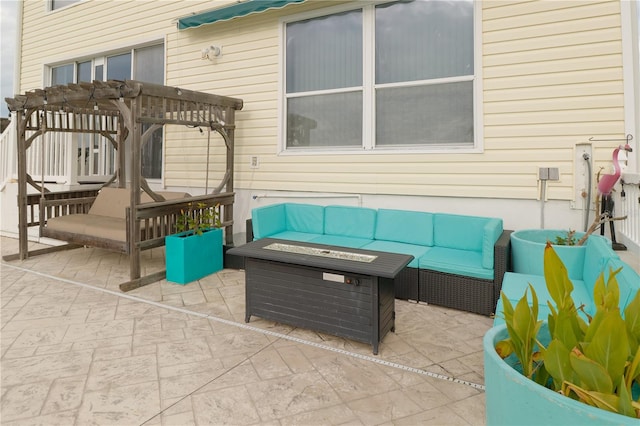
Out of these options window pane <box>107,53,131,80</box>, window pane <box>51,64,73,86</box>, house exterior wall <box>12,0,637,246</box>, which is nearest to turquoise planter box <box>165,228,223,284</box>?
house exterior wall <box>12,0,637,246</box>

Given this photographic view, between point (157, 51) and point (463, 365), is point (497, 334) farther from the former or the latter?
point (157, 51)

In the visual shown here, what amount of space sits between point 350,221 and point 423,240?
0.88m

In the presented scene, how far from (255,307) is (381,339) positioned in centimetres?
106

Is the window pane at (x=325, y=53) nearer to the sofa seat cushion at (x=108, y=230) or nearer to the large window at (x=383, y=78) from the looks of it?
the large window at (x=383, y=78)

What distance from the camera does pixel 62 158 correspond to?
6.51 m

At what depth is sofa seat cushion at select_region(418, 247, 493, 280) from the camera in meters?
3.46

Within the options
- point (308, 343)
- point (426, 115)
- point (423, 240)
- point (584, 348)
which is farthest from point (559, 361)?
point (426, 115)

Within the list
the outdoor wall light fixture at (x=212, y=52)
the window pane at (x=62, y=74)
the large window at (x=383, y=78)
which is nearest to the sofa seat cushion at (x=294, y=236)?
the large window at (x=383, y=78)

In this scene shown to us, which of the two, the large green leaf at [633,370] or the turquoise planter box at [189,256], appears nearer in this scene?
the large green leaf at [633,370]

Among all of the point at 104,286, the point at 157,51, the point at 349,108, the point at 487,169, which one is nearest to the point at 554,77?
the point at 487,169

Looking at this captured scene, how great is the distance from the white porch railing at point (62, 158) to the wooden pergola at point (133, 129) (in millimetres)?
392

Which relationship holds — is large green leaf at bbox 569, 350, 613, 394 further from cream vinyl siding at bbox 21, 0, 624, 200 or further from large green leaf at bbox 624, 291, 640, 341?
cream vinyl siding at bbox 21, 0, 624, 200

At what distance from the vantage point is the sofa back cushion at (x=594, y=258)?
2504 mm

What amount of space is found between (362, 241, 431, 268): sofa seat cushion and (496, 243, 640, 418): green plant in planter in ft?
7.65
